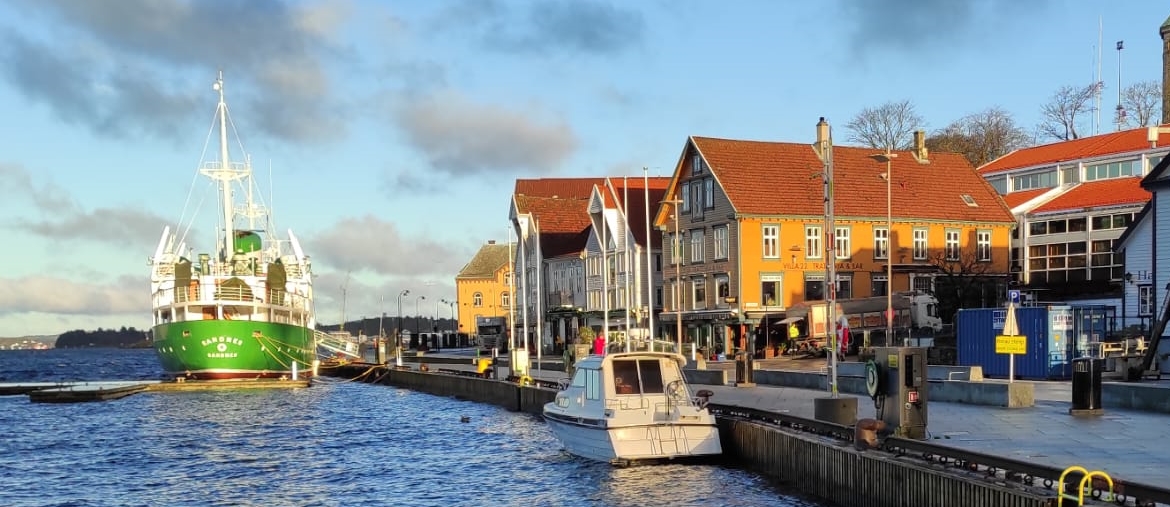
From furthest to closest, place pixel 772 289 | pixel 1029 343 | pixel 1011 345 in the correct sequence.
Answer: pixel 772 289
pixel 1029 343
pixel 1011 345

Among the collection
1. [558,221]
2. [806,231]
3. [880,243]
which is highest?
[558,221]

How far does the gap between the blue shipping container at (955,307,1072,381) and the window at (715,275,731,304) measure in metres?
27.1

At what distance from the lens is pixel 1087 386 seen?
89.1 ft

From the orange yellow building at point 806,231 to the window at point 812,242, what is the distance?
78 millimetres

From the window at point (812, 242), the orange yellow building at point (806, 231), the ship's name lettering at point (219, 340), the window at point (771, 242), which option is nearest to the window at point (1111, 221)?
the orange yellow building at point (806, 231)

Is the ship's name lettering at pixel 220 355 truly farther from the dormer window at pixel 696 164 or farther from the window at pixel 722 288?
the dormer window at pixel 696 164

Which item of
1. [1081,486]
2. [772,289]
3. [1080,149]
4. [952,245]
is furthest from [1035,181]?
[1081,486]

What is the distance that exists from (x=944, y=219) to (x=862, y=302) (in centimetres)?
1472

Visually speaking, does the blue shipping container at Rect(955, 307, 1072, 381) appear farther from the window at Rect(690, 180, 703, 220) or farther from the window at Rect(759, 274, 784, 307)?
the window at Rect(690, 180, 703, 220)

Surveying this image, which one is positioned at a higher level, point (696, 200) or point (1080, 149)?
point (1080, 149)

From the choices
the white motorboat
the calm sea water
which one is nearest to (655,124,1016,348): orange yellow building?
the calm sea water

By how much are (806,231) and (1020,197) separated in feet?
59.1

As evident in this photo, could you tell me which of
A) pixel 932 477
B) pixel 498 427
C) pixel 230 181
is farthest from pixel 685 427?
pixel 230 181

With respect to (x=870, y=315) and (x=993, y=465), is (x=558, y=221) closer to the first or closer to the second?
(x=870, y=315)
